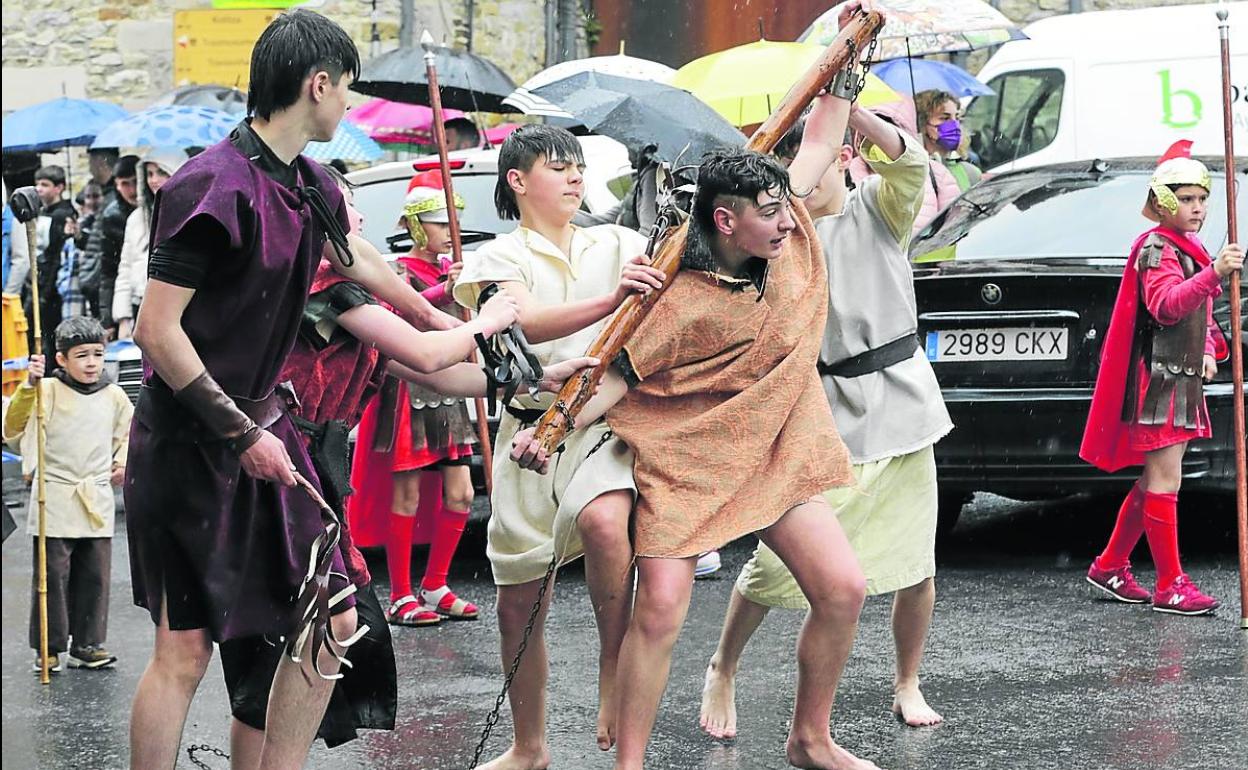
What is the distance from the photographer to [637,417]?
4.93 m

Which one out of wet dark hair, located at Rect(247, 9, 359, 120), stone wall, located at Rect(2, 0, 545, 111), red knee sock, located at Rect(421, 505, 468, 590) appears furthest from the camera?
stone wall, located at Rect(2, 0, 545, 111)

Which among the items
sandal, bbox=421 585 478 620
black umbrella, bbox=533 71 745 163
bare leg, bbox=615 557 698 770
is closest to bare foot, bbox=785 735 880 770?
bare leg, bbox=615 557 698 770

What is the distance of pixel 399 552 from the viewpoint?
809 cm

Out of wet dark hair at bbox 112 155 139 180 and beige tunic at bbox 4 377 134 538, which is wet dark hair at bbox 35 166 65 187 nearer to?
wet dark hair at bbox 112 155 139 180

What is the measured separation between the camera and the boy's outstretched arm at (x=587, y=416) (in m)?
4.75

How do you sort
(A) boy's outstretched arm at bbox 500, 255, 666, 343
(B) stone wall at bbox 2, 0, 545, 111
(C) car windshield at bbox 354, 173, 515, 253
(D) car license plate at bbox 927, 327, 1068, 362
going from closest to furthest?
(A) boy's outstretched arm at bbox 500, 255, 666, 343
(D) car license plate at bbox 927, 327, 1068, 362
(C) car windshield at bbox 354, 173, 515, 253
(B) stone wall at bbox 2, 0, 545, 111

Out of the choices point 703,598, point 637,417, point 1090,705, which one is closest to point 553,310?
point 637,417

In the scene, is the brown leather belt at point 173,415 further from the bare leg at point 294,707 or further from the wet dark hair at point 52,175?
the wet dark hair at point 52,175

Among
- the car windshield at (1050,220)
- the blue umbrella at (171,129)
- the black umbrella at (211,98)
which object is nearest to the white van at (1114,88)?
the car windshield at (1050,220)

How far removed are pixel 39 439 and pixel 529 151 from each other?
111 inches

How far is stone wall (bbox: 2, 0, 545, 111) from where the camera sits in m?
21.8

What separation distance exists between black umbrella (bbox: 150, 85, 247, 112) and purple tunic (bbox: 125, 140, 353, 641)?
1262 cm

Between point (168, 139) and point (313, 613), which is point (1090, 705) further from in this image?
point (168, 139)

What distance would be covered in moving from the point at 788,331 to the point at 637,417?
1.42 feet
